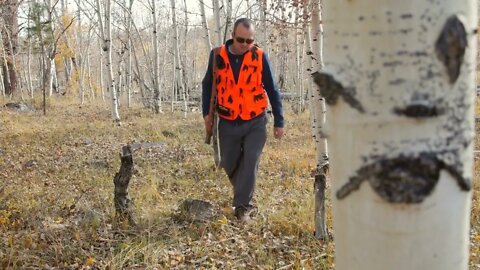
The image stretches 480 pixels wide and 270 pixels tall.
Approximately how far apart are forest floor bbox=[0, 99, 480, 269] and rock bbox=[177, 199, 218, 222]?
8 centimetres

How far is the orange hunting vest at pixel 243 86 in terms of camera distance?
3898 millimetres

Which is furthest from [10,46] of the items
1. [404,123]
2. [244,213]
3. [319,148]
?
[404,123]

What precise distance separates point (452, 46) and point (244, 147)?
338cm

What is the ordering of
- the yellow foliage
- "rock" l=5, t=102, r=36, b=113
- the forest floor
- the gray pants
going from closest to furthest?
the yellow foliage, the forest floor, the gray pants, "rock" l=5, t=102, r=36, b=113

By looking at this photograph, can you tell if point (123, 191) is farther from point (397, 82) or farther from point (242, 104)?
point (397, 82)

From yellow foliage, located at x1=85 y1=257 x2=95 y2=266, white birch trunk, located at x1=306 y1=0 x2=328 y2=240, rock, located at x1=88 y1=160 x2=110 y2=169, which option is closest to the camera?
yellow foliage, located at x1=85 y1=257 x2=95 y2=266

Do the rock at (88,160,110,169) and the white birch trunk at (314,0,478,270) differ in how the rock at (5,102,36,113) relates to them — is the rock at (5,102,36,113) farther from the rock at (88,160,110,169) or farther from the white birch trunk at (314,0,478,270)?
the white birch trunk at (314,0,478,270)

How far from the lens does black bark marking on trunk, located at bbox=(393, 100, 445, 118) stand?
69 cm

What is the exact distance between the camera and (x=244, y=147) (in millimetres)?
4062

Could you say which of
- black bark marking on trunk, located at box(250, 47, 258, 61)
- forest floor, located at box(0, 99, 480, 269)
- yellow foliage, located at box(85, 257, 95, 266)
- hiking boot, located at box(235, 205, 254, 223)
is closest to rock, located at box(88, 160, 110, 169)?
forest floor, located at box(0, 99, 480, 269)

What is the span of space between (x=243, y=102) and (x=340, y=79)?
126 inches

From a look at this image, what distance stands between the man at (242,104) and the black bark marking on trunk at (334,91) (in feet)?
10.1

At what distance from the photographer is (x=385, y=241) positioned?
2.44 feet

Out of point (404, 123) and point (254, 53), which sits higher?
point (254, 53)
